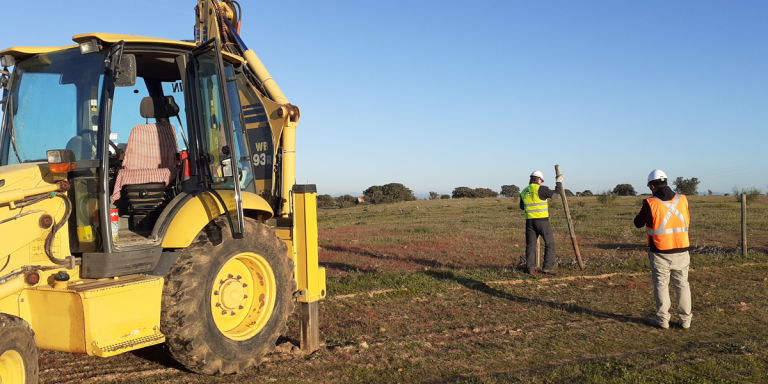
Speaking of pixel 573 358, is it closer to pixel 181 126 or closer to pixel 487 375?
pixel 487 375

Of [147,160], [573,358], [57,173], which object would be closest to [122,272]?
[57,173]

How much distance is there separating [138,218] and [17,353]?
167 cm

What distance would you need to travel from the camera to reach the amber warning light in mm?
4176

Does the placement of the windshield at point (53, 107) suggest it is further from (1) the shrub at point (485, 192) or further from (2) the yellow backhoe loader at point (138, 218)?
(1) the shrub at point (485, 192)

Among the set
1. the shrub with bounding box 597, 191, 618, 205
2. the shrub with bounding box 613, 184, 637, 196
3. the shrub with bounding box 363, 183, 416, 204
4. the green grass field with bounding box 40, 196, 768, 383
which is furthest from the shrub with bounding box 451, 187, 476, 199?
the green grass field with bounding box 40, 196, 768, 383

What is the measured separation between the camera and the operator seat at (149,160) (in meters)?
5.13

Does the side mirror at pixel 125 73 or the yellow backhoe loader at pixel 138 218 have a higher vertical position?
the side mirror at pixel 125 73

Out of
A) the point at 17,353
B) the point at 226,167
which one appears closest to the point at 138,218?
the point at 226,167

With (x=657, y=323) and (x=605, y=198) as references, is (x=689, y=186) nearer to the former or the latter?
(x=605, y=198)

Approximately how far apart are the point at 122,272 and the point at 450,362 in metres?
3.23

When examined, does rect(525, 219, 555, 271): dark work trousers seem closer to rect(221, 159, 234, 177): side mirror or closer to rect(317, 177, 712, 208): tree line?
rect(221, 159, 234, 177): side mirror

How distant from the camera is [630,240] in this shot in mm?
17484

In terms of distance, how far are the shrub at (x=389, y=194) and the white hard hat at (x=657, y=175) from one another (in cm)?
4941

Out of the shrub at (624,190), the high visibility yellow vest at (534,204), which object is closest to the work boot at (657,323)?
the high visibility yellow vest at (534,204)
